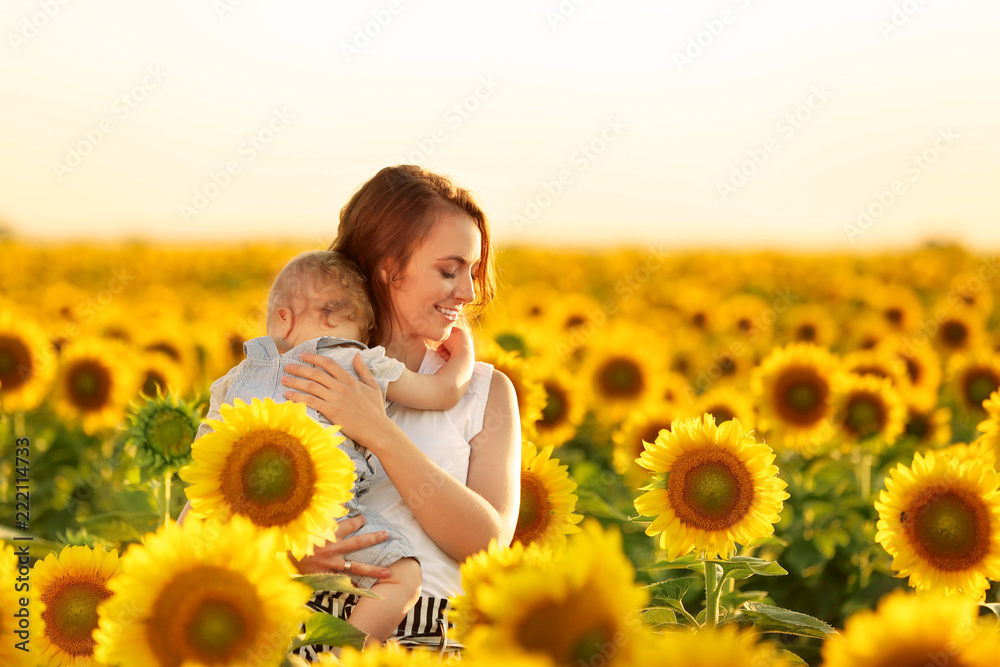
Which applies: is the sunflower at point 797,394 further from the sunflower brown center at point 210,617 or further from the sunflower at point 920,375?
the sunflower brown center at point 210,617

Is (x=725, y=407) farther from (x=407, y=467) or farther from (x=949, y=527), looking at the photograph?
(x=407, y=467)

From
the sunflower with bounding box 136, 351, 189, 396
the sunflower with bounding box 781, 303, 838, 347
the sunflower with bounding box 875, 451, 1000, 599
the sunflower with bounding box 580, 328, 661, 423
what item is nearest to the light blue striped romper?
the sunflower with bounding box 875, 451, 1000, 599

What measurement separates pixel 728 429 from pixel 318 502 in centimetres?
107

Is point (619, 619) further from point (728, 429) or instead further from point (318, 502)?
point (728, 429)

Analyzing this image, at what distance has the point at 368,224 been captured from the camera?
2.68 m

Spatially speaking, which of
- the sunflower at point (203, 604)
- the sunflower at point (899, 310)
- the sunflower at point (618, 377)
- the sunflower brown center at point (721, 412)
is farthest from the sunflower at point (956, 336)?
the sunflower at point (203, 604)

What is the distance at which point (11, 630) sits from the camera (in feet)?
4.89

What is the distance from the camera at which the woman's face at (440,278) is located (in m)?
A: 2.55

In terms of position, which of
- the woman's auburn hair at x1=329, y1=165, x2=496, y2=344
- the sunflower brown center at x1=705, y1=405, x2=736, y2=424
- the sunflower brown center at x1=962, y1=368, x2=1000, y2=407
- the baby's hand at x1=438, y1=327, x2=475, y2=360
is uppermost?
the sunflower brown center at x1=962, y1=368, x2=1000, y2=407

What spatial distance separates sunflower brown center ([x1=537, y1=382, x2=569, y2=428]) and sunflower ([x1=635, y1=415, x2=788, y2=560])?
2.17 metres

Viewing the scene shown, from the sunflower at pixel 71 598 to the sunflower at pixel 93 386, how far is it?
9.41ft

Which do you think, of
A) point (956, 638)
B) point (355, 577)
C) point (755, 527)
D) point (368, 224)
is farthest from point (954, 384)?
point (956, 638)

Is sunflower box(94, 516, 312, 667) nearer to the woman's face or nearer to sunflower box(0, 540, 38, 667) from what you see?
sunflower box(0, 540, 38, 667)

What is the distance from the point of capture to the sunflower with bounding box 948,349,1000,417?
17.1 feet
